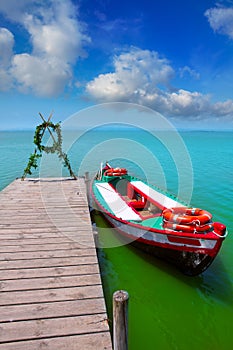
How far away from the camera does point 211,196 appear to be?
15586 mm

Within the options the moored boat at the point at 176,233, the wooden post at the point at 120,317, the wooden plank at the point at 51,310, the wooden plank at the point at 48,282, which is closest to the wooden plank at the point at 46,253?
the wooden plank at the point at 48,282

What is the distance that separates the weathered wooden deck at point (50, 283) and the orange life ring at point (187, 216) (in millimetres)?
2493

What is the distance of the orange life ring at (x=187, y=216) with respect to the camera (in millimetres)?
6473

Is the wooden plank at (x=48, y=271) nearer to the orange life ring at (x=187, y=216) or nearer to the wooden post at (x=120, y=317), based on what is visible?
the wooden post at (x=120, y=317)

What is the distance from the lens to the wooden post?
298 centimetres

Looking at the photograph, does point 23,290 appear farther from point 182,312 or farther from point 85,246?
point 182,312

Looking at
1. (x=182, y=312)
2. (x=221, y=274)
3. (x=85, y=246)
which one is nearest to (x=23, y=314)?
(x=85, y=246)

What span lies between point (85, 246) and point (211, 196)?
12063 millimetres

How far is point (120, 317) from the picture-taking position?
3029 mm

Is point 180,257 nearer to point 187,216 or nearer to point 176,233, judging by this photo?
point 176,233

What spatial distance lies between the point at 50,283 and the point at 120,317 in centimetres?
211

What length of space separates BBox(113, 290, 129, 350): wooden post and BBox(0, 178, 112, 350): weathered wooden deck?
0.36m

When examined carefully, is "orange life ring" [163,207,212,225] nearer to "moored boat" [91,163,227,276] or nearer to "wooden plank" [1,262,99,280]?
"moored boat" [91,163,227,276]

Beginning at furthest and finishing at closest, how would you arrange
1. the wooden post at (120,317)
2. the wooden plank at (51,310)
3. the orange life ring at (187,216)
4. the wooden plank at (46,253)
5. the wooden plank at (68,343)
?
the orange life ring at (187,216), the wooden plank at (46,253), the wooden plank at (51,310), the wooden plank at (68,343), the wooden post at (120,317)
